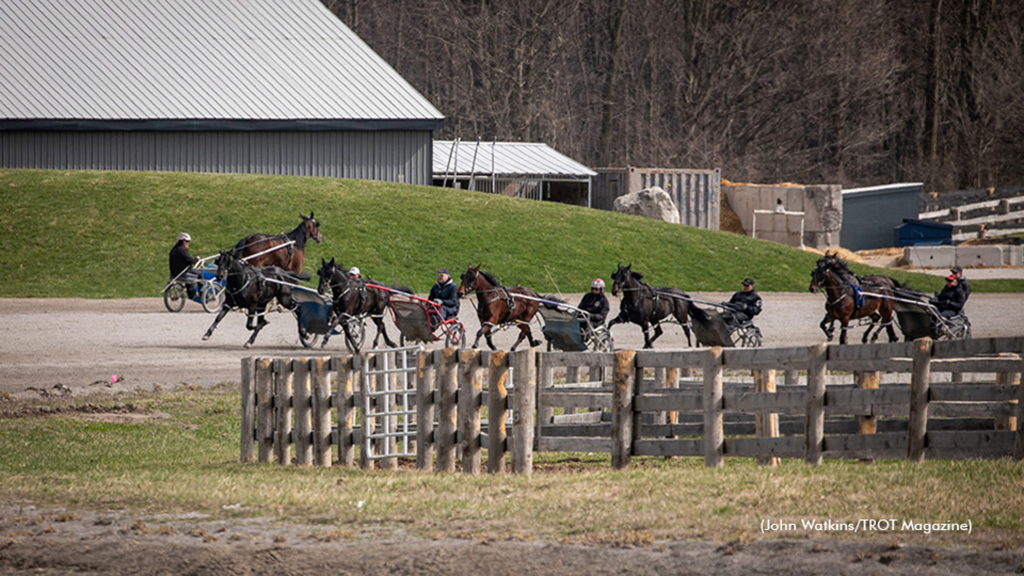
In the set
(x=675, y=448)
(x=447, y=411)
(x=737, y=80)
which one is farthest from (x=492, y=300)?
(x=737, y=80)

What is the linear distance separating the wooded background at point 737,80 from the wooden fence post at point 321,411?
52.2 m

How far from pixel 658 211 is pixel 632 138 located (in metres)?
25.4

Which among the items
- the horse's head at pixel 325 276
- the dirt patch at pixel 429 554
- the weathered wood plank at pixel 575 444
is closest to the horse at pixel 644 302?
the horse's head at pixel 325 276

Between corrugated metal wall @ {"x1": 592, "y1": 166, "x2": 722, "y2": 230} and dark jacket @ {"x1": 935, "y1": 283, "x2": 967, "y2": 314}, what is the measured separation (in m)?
26.1

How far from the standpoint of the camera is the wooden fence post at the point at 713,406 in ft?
30.3

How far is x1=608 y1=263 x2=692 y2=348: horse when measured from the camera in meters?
21.0

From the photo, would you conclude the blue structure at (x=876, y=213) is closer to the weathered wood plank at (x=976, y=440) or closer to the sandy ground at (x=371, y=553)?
the weathered wood plank at (x=976, y=440)

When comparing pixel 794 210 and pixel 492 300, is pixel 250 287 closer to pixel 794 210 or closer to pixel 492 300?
pixel 492 300

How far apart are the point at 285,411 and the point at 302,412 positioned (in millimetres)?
270

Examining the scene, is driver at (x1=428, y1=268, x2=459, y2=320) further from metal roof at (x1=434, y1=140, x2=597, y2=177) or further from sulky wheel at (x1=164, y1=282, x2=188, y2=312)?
metal roof at (x1=434, y1=140, x2=597, y2=177)

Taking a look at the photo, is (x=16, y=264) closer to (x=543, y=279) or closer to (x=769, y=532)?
(x=543, y=279)

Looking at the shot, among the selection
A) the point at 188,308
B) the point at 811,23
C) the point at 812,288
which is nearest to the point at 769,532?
the point at 812,288

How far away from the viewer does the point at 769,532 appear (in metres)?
7.04

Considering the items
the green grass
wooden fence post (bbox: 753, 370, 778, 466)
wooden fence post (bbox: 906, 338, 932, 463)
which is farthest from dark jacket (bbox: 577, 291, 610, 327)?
wooden fence post (bbox: 906, 338, 932, 463)
